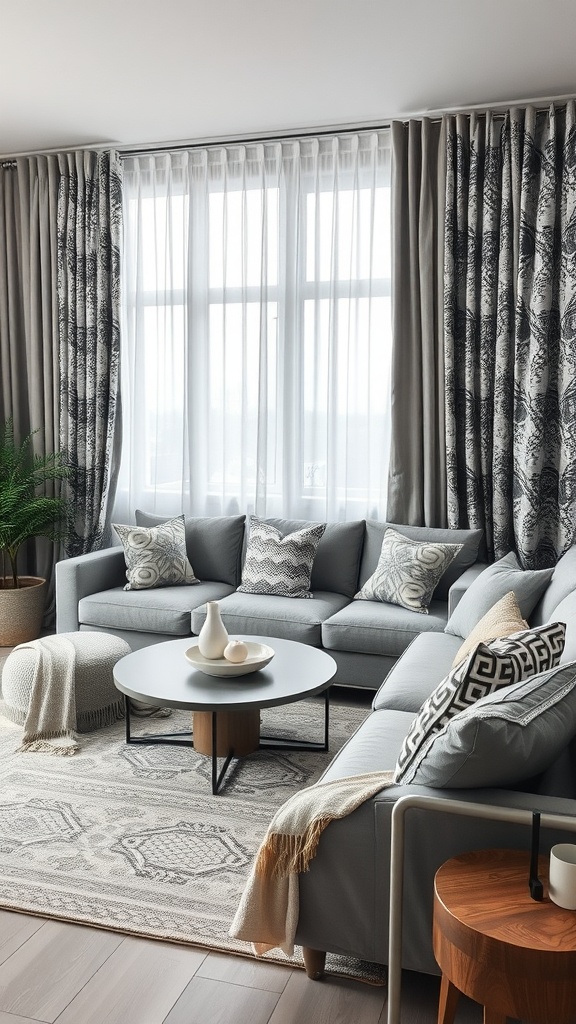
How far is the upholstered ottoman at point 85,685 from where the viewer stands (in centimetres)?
350

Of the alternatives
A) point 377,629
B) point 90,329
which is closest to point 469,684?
point 377,629

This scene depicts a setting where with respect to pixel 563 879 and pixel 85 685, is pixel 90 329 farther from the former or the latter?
pixel 563 879

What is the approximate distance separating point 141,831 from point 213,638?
737mm

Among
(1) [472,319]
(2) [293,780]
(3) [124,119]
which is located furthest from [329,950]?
(3) [124,119]

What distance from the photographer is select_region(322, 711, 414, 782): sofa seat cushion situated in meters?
2.25

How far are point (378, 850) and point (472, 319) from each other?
3.07 m

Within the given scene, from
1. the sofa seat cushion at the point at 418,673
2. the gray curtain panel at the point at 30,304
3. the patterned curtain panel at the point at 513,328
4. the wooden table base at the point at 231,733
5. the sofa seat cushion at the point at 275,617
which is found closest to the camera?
the sofa seat cushion at the point at 418,673

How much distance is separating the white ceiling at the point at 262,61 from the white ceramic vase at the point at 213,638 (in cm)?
228

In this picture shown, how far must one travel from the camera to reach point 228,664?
3.08 meters

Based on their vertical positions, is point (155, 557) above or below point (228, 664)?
above

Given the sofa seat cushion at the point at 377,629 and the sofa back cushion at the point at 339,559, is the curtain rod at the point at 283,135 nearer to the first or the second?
the sofa back cushion at the point at 339,559

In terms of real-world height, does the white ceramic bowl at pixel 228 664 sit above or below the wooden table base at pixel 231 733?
above

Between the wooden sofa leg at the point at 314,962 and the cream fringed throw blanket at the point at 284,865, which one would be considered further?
the wooden sofa leg at the point at 314,962

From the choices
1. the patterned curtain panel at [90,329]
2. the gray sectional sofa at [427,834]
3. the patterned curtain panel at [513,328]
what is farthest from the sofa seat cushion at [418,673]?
the patterned curtain panel at [90,329]
